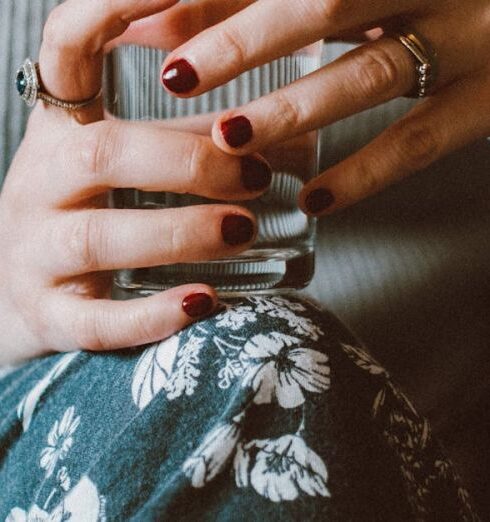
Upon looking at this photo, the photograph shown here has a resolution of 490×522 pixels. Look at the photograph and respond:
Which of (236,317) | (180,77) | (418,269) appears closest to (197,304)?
(236,317)

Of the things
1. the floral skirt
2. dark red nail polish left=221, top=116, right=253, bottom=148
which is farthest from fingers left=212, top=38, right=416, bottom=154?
the floral skirt

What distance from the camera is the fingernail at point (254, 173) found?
397 millimetres

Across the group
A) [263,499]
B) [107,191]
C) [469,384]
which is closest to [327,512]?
[263,499]

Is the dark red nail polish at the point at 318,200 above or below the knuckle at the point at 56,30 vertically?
below

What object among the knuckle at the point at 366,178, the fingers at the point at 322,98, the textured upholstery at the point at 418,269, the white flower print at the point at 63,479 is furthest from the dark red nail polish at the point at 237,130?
the textured upholstery at the point at 418,269

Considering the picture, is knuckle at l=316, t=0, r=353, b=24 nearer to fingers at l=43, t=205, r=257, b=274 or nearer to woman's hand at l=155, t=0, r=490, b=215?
woman's hand at l=155, t=0, r=490, b=215

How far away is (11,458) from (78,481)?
0.11 meters

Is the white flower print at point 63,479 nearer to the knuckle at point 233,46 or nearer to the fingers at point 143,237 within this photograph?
the fingers at point 143,237

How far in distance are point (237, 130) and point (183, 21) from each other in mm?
86

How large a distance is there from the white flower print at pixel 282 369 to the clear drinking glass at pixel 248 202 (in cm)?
7

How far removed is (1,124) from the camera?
80 cm

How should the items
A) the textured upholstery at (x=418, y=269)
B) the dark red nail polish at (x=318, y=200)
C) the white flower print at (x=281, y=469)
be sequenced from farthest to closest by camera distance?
the textured upholstery at (x=418, y=269) → the dark red nail polish at (x=318, y=200) → the white flower print at (x=281, y=469)

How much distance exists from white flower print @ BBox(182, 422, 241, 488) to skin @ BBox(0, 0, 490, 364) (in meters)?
0.08

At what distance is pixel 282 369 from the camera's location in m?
0.36
